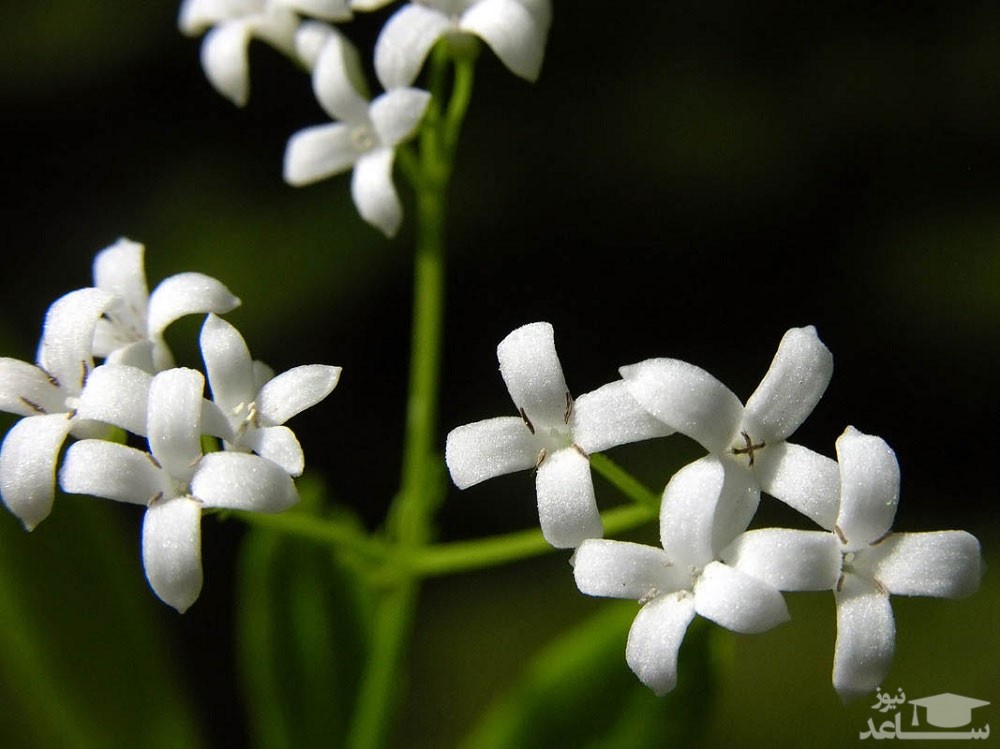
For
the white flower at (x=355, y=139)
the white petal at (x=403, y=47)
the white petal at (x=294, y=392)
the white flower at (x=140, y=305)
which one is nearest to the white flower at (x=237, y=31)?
the white flower at (x=355, y=139)

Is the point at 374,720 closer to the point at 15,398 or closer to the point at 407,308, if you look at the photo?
the point at 15,398

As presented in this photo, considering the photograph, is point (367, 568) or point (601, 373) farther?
point (601, 373)

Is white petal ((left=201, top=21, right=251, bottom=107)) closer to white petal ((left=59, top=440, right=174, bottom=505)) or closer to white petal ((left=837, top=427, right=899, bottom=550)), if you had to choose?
white petal ((left=59, top=440, right=174, bottom=505))

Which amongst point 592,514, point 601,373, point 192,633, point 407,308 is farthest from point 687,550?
point 192,633

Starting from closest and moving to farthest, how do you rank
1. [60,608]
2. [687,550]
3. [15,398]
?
[687,550] → [15,398] → [60,608]

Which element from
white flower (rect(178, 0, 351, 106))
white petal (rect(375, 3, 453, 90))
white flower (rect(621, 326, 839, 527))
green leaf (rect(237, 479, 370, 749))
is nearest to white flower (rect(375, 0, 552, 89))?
white petal (rect(375, 3, 453, 90))

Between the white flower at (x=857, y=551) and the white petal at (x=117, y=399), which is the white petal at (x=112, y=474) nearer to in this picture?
the white petal at (x=117, y=399)
